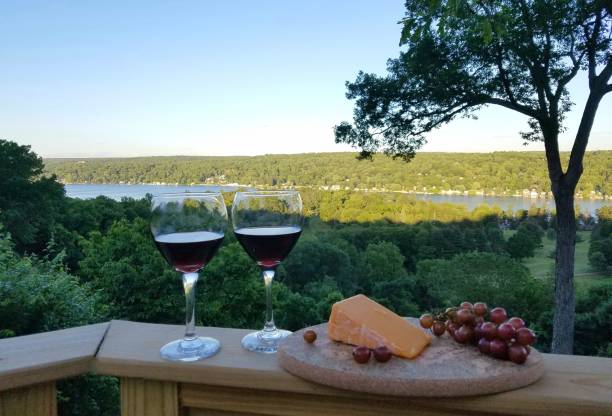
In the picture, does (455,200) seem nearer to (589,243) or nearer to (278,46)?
(589,243)

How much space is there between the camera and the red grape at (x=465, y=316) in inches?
29.7

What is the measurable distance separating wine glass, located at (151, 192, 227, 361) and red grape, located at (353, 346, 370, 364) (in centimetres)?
24

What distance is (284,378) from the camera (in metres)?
0.71

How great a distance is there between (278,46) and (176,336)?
66.0 feet

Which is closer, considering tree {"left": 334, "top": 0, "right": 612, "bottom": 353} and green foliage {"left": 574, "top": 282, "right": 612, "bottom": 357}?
tree {"left": 334, "top": 0, "right": 612, "bottom": 353}

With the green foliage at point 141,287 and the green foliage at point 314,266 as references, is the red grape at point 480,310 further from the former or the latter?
the green foliage at point 314,266

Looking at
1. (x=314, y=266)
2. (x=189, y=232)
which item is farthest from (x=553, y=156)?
(x=314, y=266)

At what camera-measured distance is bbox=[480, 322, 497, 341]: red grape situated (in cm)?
70

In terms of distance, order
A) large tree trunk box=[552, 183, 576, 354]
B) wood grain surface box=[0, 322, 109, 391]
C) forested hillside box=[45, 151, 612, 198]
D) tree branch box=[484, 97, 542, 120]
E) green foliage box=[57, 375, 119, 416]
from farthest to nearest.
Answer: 1. forested hillside box=[45, 151, 612, 198]
2. tree branch box=[484, 97, 542, 120]
3. large tree trunk box=[552, 183, 576, 354]
4. green foliage box=[57, 375, 119, 416]
5. wood grain surface box=[0, 322, 109, 391]

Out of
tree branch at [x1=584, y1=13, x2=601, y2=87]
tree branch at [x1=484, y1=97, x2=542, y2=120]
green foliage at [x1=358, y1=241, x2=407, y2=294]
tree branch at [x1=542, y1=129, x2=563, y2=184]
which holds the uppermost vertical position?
tree branch at [x1=584, y1=13, x2=601, y2=87]

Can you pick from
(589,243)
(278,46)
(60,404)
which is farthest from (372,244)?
(60,404)

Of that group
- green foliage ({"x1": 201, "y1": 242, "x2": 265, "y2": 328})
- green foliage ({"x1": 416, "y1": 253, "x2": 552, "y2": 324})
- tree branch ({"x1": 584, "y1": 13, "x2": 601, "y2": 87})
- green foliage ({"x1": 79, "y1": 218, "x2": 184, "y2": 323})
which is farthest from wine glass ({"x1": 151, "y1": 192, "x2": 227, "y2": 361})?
green foliage ({"x1": 416, "y1": 253, "x2": 552, "y2": 324})

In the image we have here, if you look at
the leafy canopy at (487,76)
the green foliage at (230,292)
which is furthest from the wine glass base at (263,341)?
the green foliage at (230,292)

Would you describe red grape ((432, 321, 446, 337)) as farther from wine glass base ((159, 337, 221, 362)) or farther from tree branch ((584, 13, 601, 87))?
tree branch ((584, 13, 601, 87))
